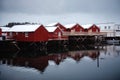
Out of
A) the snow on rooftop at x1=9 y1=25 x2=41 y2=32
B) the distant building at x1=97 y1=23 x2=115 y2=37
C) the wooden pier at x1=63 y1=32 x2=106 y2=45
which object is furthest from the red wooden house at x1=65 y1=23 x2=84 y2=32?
the snow on rooftop at x1=9 y1=25 x2=41 y2=32

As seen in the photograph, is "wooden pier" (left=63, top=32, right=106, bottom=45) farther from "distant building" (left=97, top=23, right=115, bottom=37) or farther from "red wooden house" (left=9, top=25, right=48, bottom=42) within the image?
"red wooden house" (left=9, top=25, right=48, bottom=42)

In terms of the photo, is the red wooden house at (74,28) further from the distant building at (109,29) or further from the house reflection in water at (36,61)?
the house reflection in water at (36,61)

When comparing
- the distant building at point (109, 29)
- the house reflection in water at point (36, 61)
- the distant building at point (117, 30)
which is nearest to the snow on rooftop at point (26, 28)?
the house reflection in water at point (36, 61)

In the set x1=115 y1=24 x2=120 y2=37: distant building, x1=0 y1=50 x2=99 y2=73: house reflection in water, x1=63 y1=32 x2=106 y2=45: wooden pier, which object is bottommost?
x1=0 y1=50 x2=99 y2=73: house reflection in water

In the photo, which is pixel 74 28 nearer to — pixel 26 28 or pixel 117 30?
pixel 117 30

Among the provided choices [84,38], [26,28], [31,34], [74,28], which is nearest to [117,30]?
[74,28]

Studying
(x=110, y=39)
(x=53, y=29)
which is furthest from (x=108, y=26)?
(x=53, y=29)

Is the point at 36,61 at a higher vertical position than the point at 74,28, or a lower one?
lower

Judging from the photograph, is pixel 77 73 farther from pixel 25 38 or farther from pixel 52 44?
pixel 52 44

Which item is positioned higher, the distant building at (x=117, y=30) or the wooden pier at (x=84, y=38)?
the distant building at (x=117, y=30)

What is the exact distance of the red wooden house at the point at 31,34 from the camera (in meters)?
38.0

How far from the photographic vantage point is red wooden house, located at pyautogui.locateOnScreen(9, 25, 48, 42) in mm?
37969

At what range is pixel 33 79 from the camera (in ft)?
52.7

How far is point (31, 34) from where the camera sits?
38.0 meters
